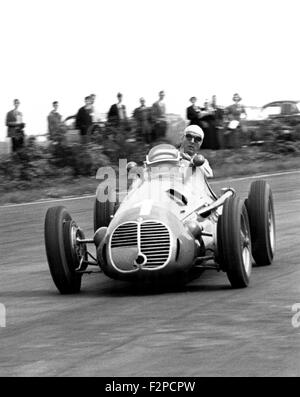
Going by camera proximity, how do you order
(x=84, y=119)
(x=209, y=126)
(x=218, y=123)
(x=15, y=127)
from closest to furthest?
(x=15, y=127), (x=84, y=119), (x=209, y=126), (x=218, y=123)

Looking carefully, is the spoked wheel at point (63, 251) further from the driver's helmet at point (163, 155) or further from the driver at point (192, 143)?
the driver at point (192, 143)

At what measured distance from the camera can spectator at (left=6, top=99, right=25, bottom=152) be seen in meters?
24.3

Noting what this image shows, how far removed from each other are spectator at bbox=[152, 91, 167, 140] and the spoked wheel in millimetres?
15019

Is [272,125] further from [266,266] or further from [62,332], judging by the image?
[62,332]

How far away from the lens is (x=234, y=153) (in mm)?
27781

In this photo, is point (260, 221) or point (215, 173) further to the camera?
point (215, 173)

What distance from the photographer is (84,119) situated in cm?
2517

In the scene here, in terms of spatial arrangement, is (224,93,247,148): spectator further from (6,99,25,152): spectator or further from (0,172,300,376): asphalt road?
(0,172,300,376): asphalt road

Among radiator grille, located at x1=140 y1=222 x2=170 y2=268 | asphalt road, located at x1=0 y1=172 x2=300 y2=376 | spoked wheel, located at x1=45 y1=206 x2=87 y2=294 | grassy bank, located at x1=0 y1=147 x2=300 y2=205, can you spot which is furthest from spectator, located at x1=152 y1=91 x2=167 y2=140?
radiator grille, located at x1=140 y1=222 x2=170 y2=268

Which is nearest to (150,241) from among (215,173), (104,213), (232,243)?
(232,243)

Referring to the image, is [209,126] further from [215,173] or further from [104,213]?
[104,213]

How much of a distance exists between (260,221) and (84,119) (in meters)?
13.8

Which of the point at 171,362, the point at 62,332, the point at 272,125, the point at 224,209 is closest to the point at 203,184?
the point at 224,209
